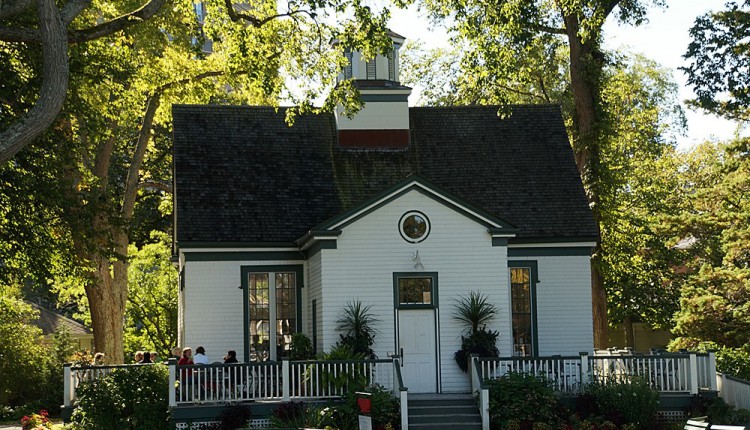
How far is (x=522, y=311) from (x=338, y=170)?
20.7ft

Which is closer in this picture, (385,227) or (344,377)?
(344,377)

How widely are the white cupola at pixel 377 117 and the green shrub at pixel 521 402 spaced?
941 cm

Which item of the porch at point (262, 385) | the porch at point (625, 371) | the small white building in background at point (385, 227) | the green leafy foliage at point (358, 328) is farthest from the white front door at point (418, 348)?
the porch at point (262, 385)

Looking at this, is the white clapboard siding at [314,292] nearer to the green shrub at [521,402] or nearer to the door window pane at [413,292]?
→ the door window pane at [413,292]

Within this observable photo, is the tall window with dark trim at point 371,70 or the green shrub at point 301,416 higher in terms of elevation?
the tall window with dark trim at point 371,70

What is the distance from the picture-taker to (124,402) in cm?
2395

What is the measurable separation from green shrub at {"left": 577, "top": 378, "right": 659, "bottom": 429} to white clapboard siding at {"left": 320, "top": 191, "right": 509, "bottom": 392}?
3181mm

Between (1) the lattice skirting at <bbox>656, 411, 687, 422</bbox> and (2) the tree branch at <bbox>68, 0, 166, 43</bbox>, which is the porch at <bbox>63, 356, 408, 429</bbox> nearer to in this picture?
(1) the lattice skirting at <bbox>656, 411, 687, 422</bbox>

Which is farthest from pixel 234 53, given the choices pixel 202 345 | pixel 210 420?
pixel 210 420

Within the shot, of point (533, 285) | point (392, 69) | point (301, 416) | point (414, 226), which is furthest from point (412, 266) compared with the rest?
point (392, 69)

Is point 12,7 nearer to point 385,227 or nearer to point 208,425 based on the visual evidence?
point 208,425

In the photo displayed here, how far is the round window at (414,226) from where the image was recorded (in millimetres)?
26078

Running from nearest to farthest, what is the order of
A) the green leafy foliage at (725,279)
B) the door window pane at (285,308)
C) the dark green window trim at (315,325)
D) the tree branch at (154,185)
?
1. the dark green window trim at (315,325)
2. the door window pane at (285,308)
3. the green leafy foliage at (725,279)
4. the tree branch at (154,185)

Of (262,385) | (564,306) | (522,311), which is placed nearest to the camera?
(262,385)
